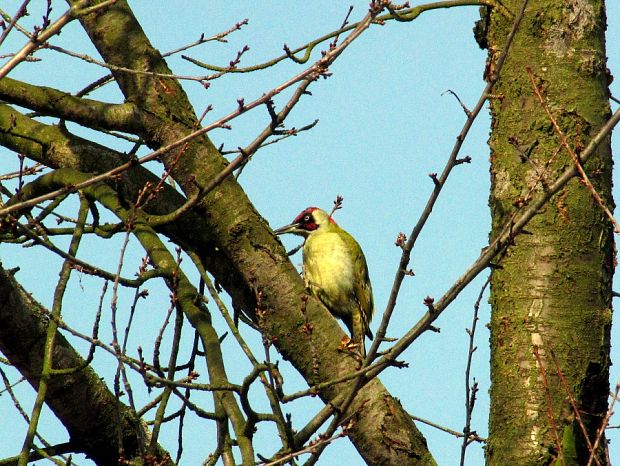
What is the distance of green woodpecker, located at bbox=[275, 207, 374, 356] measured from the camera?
810 centimetres

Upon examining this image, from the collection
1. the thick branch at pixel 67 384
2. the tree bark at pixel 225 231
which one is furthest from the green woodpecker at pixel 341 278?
the thick branch at pixel 67 384

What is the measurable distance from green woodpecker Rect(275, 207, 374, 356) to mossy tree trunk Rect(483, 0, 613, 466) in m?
3.21

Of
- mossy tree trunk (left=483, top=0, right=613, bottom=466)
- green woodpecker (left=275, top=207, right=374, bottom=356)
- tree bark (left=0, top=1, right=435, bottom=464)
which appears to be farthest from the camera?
green woodpecker (left=275, top=207, right=374, bottom=356)

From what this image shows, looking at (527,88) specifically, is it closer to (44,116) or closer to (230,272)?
(230,272)

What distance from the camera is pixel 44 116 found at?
5.34 meters

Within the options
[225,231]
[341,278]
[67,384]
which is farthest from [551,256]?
[341,278]

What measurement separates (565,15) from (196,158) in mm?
1963

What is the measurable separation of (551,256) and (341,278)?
351 cm

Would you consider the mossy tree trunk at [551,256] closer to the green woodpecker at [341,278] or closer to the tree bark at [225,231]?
the tree bark at [225,231]

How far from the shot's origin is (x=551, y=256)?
471cm

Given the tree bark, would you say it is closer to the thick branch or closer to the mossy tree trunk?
the mossy tree trunk

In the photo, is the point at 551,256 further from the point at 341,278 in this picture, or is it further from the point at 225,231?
the point at 341,278

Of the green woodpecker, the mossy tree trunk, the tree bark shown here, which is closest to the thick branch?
the tree bark

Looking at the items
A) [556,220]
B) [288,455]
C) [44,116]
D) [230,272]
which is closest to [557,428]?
[556,220]
